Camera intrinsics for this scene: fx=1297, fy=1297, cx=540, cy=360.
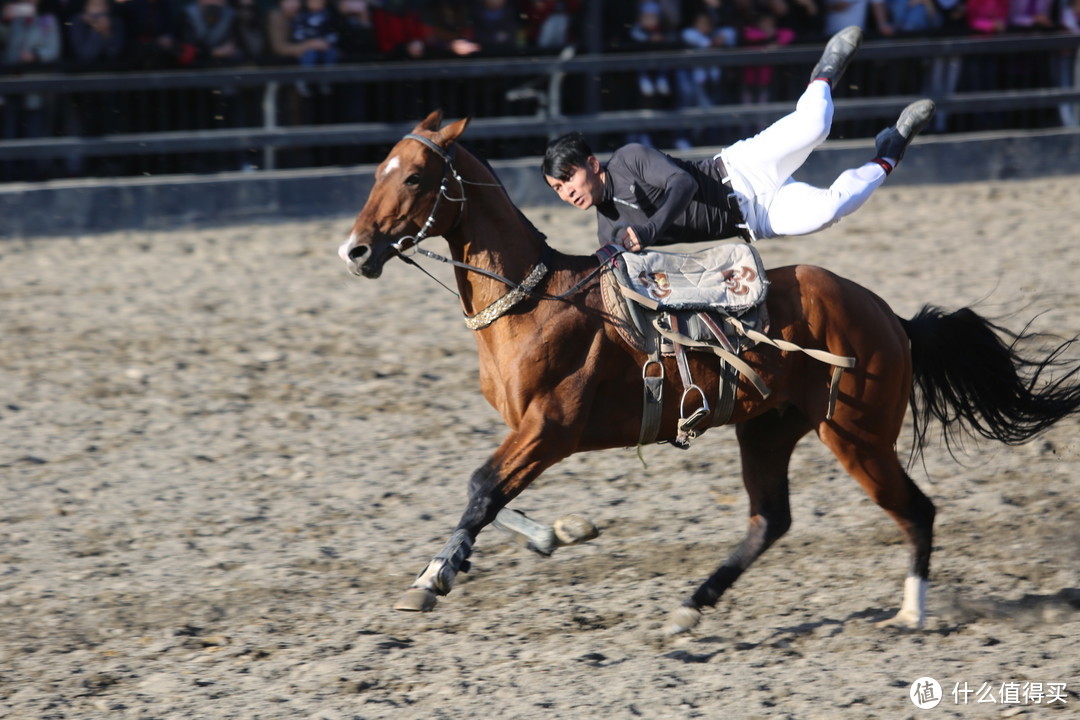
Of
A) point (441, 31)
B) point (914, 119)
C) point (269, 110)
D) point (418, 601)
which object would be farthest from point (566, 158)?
point (441, 31)

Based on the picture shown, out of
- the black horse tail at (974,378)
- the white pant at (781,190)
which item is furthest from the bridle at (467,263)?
the black horse tail at (974,378)

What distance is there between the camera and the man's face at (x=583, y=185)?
15.8 feet

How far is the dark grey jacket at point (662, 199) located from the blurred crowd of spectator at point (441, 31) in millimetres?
7182

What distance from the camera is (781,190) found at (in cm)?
518

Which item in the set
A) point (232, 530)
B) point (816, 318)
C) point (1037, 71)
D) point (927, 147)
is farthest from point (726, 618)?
point (1037, 71)

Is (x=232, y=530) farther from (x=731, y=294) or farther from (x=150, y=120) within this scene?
(x=150, y=120)

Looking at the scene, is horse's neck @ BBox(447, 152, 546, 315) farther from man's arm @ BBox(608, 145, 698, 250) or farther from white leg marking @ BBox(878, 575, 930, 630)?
white leg marking @ BBox(878, 575, 930, 630)

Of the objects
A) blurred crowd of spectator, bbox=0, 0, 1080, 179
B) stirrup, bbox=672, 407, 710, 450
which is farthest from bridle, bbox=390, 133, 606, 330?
blurred crowd of spectator, bbox=0, 0, 1080, 179

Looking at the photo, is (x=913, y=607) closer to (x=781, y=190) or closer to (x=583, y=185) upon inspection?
(x=781, y=190)

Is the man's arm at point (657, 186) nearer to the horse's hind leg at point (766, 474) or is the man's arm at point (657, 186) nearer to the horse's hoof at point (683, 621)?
the horse's hind leg at point (766, 474)

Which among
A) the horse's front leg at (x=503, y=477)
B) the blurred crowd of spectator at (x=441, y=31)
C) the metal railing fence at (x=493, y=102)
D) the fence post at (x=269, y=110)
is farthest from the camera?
the fence post at (x=269, y=110)

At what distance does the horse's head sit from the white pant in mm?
1289

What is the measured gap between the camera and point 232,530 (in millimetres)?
5719

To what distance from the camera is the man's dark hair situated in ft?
15.7
